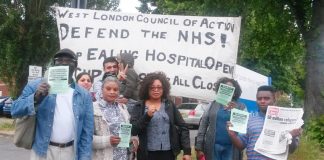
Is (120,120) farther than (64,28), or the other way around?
(64,28)

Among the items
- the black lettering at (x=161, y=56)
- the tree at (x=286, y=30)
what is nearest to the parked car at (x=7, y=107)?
the tree at (x=286, y=30)

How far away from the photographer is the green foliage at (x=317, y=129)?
38.3 ft

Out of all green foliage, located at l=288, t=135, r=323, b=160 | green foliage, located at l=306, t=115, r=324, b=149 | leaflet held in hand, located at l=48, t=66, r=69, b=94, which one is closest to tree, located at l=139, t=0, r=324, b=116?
green foliage, located at l=306, t=115, r=324, b=149

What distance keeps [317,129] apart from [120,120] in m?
7.30

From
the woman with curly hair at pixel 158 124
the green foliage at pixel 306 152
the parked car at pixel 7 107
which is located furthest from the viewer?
the parked car at pixel 7 107

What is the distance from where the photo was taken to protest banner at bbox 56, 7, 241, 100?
23.4 ft

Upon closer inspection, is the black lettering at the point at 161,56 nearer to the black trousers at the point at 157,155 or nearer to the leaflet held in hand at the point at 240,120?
the black trousers at the point at 157,155

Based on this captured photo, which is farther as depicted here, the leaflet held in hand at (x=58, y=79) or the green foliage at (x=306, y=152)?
the green foliage at (x=306, y=152)

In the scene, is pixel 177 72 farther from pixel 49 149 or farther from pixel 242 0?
pixel 242 0

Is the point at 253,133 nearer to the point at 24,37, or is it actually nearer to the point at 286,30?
the point at 286,30

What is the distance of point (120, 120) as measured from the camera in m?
5.46

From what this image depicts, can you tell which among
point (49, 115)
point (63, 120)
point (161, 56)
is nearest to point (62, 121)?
point (63, 120)

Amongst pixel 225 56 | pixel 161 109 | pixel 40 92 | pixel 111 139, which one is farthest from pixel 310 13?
pixel 40 92

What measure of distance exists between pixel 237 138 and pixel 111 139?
4.21 ft
